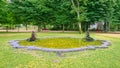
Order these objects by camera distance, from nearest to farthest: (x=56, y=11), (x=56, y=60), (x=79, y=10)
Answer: (x=56, y=60)
(x=79, y=10)
(x=56, y=11)

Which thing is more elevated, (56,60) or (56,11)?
(56,11)

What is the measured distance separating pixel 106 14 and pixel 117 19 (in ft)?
10.4

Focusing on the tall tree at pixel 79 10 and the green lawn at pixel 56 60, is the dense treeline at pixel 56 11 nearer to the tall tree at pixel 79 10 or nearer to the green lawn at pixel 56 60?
the tall tree at pixel 79 10

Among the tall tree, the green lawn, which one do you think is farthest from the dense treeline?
the green lawn

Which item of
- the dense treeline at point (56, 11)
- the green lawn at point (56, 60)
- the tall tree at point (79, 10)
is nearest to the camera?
the green lawn at point (56, 60)

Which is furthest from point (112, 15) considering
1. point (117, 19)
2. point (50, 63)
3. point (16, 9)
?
point (50, 63)

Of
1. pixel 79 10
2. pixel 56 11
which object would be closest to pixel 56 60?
pixel 79 10

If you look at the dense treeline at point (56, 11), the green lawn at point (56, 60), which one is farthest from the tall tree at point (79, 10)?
the green lawn at point (56, 60)

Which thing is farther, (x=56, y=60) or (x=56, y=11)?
(x=56, y=11)

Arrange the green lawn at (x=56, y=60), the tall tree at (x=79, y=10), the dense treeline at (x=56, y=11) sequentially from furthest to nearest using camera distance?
the dense treeline at (x=56, y=11) → the tall tree at (x=79, y=10) → the green lawn at (x=56, y=60)

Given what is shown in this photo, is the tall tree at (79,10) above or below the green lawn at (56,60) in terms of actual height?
above

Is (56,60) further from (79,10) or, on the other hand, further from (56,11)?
(56,11)

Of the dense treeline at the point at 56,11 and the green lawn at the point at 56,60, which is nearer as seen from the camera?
the green lawn at the point at 56,60

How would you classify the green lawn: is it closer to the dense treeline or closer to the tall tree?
the tall tree
